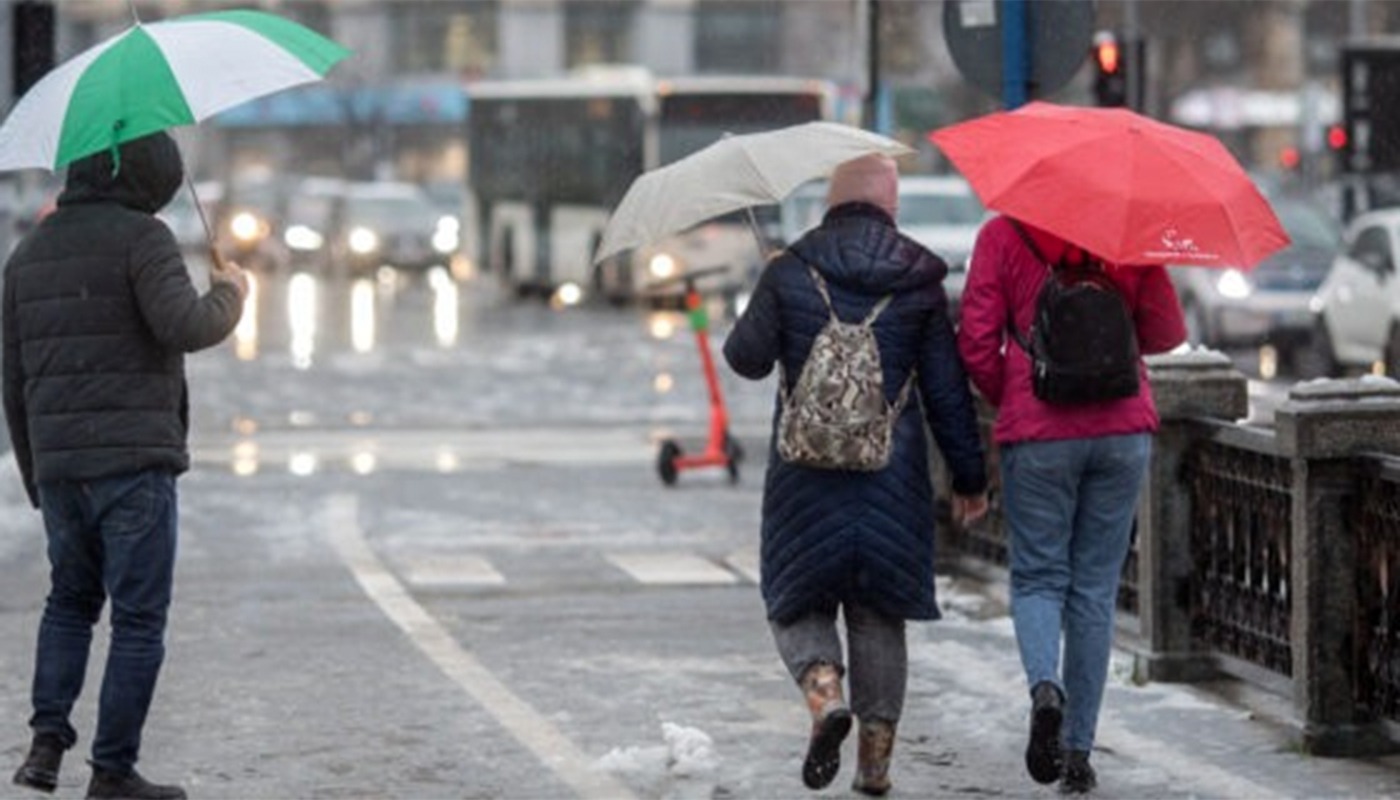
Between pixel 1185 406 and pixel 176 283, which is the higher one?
pixel 176 283

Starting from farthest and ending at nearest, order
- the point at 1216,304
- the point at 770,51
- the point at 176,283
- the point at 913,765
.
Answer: the point at 770,51 < the point at 1216,304 < the point at 913,765 < the point at 176,283

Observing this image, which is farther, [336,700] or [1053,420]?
[336,700]

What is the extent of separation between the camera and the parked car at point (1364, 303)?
92.7ft

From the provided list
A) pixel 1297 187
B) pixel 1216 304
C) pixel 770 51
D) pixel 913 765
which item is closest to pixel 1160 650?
pixel 913 765

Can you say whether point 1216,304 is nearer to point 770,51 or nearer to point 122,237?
point 122,237

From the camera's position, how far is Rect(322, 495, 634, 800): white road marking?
31.1 feet

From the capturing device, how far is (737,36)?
100 m

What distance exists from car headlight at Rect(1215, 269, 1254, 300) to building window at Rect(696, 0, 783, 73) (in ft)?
209

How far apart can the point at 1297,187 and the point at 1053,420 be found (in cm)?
5939

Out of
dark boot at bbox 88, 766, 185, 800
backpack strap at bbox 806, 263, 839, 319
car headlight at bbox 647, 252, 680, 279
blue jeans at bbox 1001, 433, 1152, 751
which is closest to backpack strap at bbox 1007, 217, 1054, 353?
blue jeans at bbox 1001, 433, 1152, 751

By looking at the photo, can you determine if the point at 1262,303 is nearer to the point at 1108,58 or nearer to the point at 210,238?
the point at 1108,58

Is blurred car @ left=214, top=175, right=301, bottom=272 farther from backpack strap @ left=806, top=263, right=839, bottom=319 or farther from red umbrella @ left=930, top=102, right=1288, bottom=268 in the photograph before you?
backpack strap @ left=806, top=263, right=839, bottom=319

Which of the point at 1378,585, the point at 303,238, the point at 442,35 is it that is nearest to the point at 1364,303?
the point at 1378,585

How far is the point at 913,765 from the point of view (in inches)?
381
